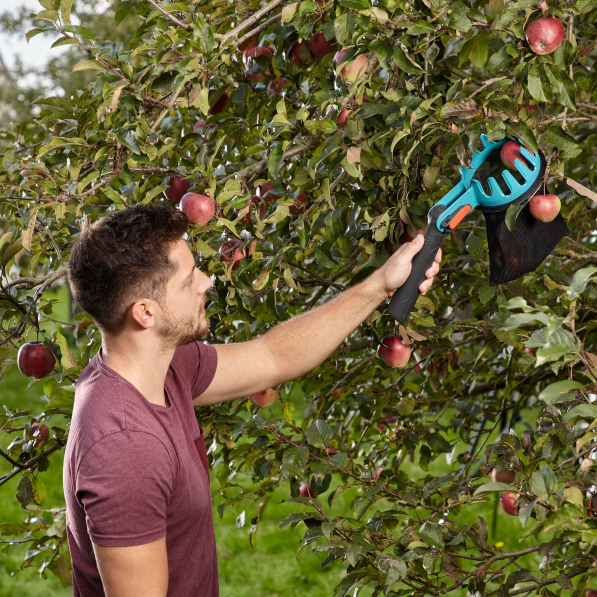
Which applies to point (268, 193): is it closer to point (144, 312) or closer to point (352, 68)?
point (352, 68)

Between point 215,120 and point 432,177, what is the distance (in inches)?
30.1

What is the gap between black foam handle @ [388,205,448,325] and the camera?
1.53 metres

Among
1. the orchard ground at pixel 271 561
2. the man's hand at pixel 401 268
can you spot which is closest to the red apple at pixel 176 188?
the man's hand at pixel 401 268

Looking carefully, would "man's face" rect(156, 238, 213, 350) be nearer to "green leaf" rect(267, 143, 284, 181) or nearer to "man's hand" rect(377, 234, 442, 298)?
"green leaf" rect(267, 143, 284, 181)

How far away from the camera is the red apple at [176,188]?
201 centimetres

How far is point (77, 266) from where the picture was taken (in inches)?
60.4

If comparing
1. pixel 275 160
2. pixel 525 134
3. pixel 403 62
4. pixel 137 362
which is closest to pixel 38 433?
pixel 137 362

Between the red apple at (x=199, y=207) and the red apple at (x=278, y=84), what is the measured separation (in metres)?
0.57

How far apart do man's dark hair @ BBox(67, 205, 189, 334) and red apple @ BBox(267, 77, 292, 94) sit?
775mm

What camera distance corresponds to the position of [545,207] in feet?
4.90

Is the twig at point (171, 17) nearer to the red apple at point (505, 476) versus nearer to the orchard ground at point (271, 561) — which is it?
the red apple at point (505, 476)

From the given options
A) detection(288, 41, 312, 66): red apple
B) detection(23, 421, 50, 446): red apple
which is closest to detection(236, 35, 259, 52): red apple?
detection(288, 41, 312, 66): red apple

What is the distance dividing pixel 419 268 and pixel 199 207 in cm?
53

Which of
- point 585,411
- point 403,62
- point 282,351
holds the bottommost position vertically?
point 282,351
